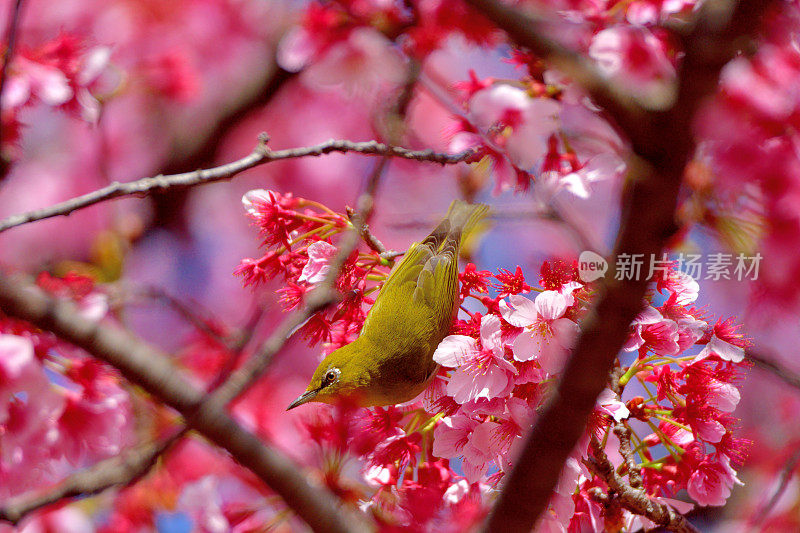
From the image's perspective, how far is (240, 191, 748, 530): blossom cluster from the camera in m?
0.82

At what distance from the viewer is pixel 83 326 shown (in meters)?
0.63

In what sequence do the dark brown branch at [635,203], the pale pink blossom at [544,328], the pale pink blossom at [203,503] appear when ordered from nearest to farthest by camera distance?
the dark brown branch at [635,203] → the pale pink blossom at [544,328] → the pale pink blossom at [203,503]

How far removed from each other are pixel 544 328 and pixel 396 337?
0.96ft

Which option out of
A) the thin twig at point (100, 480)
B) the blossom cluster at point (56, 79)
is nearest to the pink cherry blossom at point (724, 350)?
the thin twig at point (100, 480)

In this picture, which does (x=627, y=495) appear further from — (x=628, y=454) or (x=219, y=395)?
(x=219, y=395)

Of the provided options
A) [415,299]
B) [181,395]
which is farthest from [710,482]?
[181,395]

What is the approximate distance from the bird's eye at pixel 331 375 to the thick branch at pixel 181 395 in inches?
15.7

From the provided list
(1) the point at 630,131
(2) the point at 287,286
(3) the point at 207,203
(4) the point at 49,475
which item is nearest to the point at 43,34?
(3) the point at 207,203

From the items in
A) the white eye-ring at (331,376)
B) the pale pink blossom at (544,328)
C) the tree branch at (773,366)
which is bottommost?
the tree branch at (773,366)

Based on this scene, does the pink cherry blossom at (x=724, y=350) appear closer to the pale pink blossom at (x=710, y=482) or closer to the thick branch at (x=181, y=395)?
the pale pink blossom at (x=710, y=482)

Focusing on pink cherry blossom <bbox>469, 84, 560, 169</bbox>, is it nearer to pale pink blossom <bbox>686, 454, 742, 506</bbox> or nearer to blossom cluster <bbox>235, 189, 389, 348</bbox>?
blossom cluster <bbox>235, 189, 389, 348</bbox>

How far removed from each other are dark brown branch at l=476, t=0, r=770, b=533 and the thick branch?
0.59 ft

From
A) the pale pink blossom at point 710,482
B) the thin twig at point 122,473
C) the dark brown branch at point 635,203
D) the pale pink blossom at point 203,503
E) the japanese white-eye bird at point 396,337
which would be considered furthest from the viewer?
the pale pink blossom at point 203,503

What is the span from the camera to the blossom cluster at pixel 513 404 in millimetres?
822
